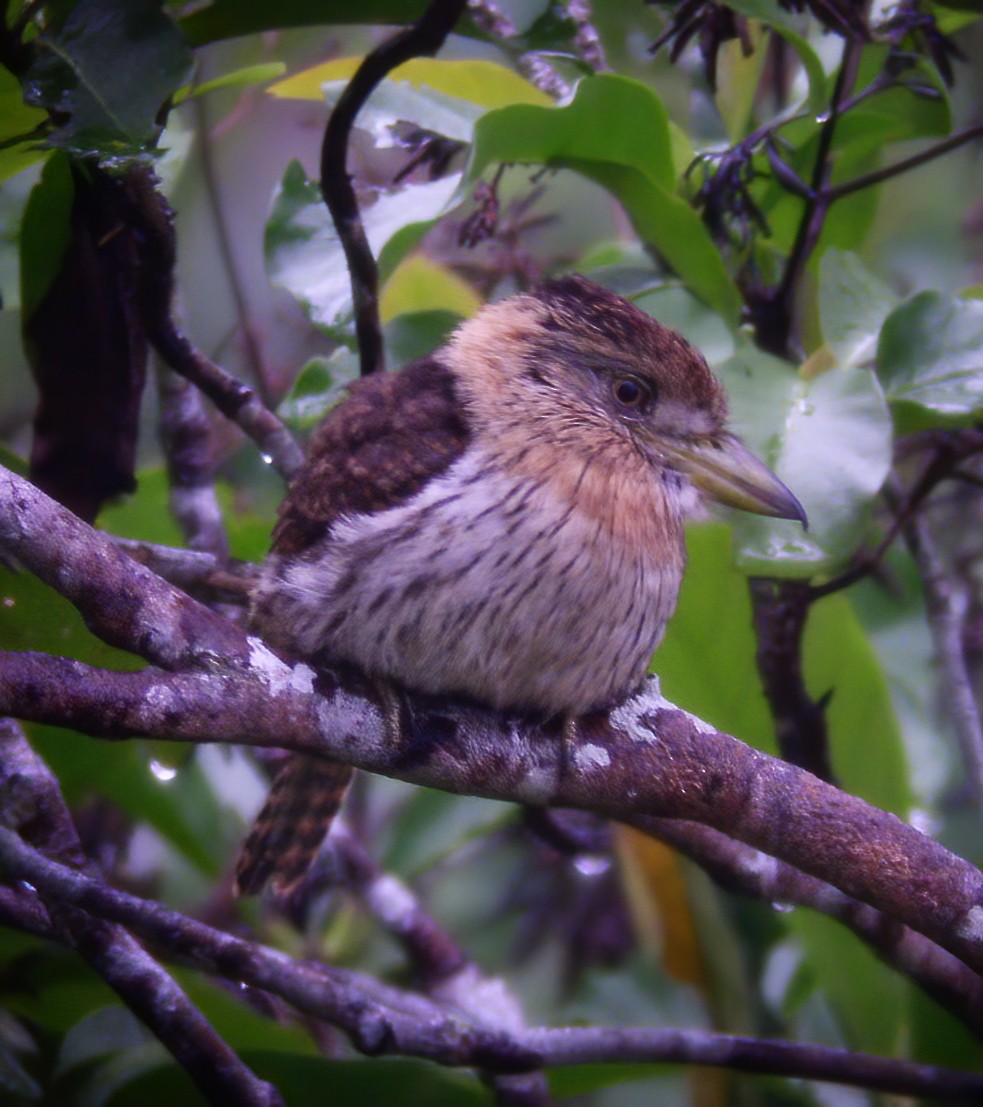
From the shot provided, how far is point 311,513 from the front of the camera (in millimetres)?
1075

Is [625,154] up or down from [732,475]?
up

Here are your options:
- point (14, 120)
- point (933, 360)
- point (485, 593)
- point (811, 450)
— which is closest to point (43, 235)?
point (14, 120)

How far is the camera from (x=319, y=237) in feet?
3.92

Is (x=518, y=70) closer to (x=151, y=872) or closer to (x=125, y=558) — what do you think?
(x=125, y=558)

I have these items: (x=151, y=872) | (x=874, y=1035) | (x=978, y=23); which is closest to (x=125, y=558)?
(x=151, y=872)

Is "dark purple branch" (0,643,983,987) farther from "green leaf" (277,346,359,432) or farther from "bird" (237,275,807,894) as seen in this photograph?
"green leaf" (277,346,359,432)

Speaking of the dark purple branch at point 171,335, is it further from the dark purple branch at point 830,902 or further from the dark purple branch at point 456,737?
the dark purple branch at point 830,902

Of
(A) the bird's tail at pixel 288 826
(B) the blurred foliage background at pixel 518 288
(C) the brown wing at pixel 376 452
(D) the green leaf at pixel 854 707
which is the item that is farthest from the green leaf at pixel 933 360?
(A) the bird's tail at pixel 288 826

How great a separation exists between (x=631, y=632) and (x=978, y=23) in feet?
2.75

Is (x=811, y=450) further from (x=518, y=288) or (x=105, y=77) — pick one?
(x=105, y=77)

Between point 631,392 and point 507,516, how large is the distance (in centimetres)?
22

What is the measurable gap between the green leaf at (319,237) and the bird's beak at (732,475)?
1.09 ft

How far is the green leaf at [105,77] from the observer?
0.90 meters

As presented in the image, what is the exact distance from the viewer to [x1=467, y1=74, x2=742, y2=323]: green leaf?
1110mm
